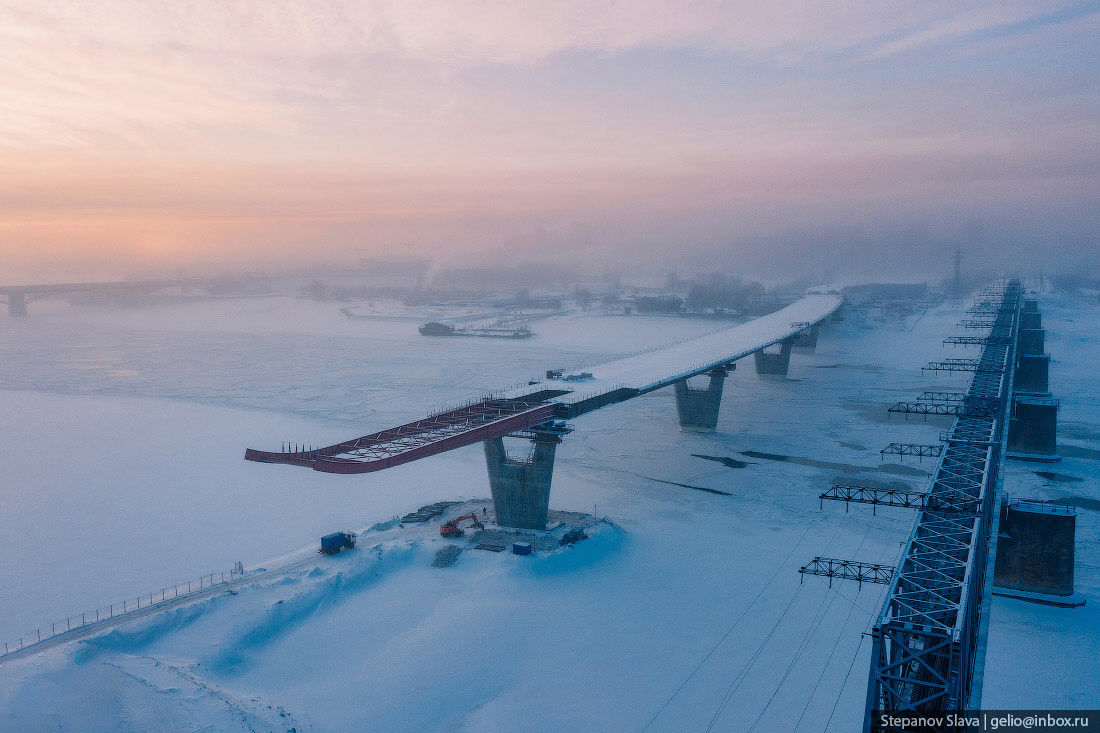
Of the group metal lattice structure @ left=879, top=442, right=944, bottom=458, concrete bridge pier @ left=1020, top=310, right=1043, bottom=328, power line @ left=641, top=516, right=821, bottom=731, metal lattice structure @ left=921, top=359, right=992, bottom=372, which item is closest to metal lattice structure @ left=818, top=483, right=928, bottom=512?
metal lattice structure @ left=879, top=442, right=944, bottom=458

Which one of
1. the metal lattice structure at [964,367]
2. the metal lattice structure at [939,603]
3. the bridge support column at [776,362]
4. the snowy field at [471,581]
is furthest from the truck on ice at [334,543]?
the bridge support column at [776,362]

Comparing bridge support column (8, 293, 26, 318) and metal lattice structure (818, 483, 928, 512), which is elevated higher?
bridge support column (8, 293, 26, 318)

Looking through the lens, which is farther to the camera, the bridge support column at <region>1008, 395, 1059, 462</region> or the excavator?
the bridge support column at <region>1008, 395, 1059, 462</region>

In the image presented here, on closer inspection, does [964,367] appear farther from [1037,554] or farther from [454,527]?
[454,527]

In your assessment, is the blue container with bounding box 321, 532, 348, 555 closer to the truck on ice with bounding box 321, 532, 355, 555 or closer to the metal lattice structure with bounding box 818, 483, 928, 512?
the truck on ice with bounding box 321, 532, 355, 555

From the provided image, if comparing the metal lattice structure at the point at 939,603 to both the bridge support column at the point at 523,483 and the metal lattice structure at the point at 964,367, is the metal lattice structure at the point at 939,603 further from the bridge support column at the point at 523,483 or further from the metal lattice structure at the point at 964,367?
the metal lattice structure at the point at 964,367

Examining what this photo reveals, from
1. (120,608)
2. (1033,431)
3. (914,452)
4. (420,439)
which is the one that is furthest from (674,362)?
(120,608)

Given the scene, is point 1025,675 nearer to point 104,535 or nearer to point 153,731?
point 153,731
